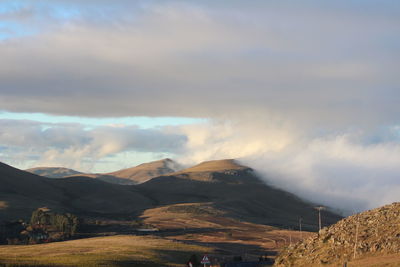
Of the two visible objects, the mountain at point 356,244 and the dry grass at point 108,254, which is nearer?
the mountain at point 356,244

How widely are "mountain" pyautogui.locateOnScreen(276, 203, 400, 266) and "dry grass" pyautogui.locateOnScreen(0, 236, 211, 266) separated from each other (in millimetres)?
29903

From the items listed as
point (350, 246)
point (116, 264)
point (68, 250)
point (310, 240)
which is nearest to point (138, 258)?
point (116, 264)

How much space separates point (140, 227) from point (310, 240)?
127631mm

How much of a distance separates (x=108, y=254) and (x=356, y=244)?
50.3 metres

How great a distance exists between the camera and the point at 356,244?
166 feet

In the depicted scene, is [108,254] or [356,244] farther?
[108,254]

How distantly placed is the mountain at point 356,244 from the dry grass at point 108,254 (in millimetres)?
29903

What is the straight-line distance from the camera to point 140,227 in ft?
592

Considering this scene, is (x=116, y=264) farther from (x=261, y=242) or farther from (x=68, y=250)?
(x=261, y=242)

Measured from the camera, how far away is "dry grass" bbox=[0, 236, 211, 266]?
7712 cm

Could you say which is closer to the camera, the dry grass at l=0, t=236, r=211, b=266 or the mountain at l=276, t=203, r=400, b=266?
the mountain at l=276, t=203, r=400, b=266

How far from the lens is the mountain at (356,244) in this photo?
48531mm

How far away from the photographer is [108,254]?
91.3 meters

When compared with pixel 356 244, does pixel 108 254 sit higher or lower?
lower
